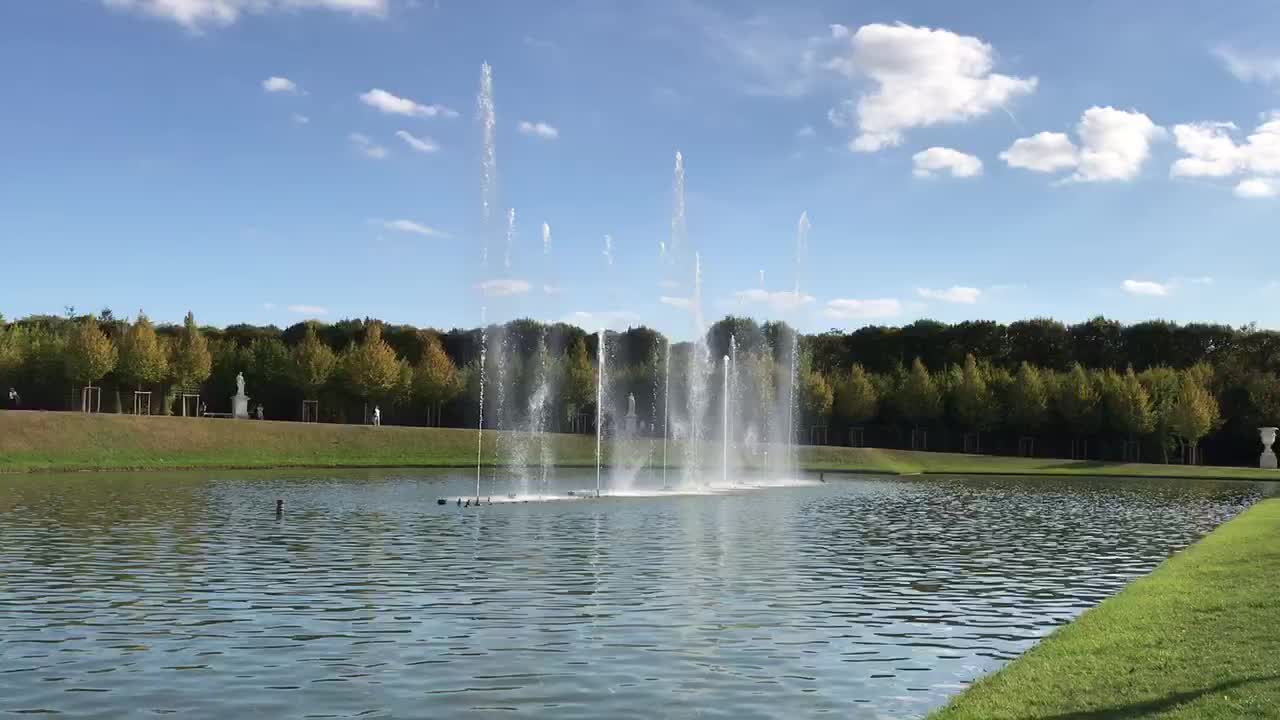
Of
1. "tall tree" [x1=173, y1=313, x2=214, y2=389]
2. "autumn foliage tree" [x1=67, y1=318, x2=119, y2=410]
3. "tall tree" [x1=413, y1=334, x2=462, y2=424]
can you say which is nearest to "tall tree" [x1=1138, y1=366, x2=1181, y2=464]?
"tall tree" [x1=413, y1=334, x2=462, y2=424]

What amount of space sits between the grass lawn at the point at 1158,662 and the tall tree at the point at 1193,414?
3638 inches

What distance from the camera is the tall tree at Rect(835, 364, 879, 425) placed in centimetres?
11744

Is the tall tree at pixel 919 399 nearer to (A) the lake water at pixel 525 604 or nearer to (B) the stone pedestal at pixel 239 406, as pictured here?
(B) the stone pedestal at pixel 239 406

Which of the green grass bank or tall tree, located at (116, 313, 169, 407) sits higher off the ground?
tall tree, located at (116, 313, 169, 407)

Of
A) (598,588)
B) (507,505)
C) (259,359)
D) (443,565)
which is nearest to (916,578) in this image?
(598,588)

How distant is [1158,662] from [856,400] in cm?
10354

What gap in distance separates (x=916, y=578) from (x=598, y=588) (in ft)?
26.1

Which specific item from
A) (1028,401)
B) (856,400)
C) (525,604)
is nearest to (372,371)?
(856,400)

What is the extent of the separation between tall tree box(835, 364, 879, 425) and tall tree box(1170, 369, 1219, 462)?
28.4 metres

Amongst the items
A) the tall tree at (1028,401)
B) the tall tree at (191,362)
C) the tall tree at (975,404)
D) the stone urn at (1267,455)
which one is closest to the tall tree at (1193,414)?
the stone urn at (1267,455)

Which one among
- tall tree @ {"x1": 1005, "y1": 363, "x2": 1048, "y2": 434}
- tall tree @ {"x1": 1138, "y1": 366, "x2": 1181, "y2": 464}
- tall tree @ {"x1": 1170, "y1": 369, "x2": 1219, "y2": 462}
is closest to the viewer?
tall tree @ {"x1": 1170, "y1": 369, "x2": 1219, "y2": 462}

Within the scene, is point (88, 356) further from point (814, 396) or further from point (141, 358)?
point (814, 396)

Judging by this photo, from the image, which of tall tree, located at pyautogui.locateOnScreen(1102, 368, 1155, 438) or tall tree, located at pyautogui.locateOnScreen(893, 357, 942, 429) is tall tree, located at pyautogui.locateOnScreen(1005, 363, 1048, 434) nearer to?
tall tree, located at pyautogui.locateOnScreen(1102, 368, 1155, 438)

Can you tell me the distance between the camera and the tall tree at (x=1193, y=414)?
107062 millimetres
